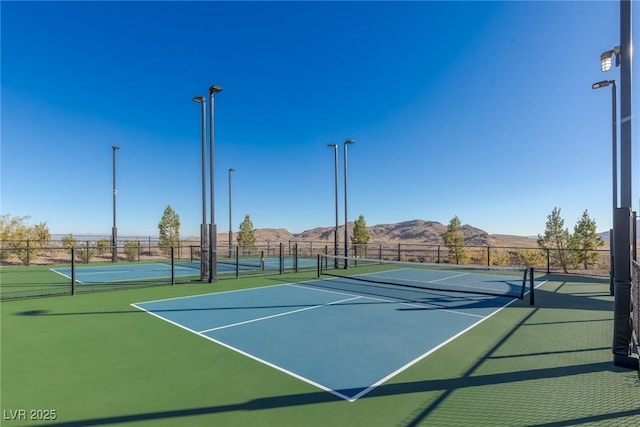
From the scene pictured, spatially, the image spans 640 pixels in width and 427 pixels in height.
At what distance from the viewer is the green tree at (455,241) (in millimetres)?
22256

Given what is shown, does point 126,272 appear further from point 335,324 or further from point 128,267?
point 335,324

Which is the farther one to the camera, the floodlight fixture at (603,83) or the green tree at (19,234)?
the green tree at (19,234)

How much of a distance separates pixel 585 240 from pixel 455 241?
745 cm

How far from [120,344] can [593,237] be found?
21349mm

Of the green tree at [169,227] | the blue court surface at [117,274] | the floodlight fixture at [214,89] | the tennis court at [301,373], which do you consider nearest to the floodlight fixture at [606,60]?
the tennis court at [301,373]

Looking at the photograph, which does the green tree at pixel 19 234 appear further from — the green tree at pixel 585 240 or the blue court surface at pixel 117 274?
the green tree at pixel 585 240

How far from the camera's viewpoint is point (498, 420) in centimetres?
331

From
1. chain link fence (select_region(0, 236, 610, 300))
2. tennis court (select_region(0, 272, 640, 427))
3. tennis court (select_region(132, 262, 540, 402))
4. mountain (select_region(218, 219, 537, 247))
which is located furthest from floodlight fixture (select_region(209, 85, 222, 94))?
mountain (select_region(218, 219, 537, 247))

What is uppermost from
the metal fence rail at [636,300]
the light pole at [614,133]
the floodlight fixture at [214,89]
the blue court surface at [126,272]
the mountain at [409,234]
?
the floodlight fixture at [214,89]

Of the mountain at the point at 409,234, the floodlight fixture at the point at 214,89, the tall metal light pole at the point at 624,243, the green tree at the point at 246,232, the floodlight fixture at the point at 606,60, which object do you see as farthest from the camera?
the mountain at the point at 409,234

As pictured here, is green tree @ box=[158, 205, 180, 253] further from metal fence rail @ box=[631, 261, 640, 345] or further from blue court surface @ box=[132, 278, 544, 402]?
metal fence rail @ box=[631, 261, 640, 345]

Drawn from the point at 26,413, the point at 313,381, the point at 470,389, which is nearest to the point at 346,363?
the point at 313,381

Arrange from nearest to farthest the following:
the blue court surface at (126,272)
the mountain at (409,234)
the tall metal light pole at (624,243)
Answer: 1. the tall metal light pole at (624,243)
2. the blue court surface at (126,272)
3. the mountain at (409,234)

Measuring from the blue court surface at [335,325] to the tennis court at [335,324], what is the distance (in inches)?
0.5
